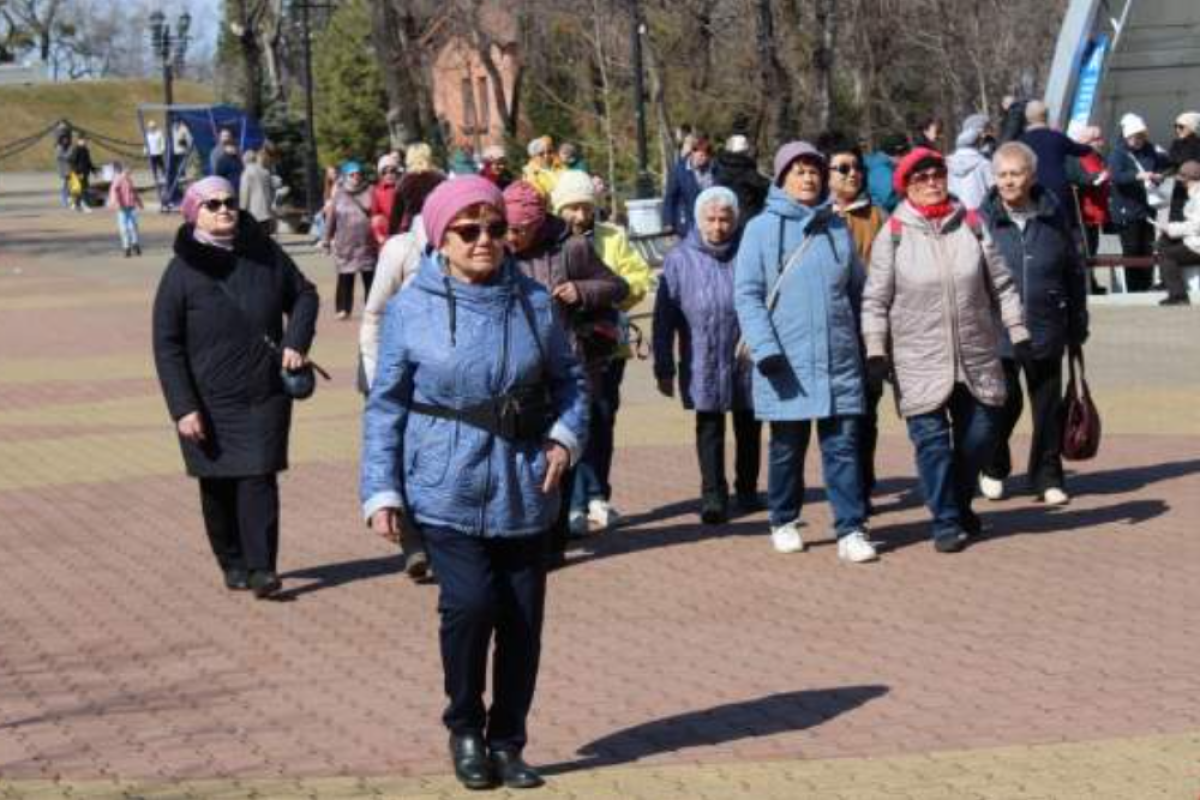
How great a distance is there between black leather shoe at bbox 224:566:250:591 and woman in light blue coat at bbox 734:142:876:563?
222cm

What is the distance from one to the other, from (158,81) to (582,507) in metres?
89.7

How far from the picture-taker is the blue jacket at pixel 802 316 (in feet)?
33.9

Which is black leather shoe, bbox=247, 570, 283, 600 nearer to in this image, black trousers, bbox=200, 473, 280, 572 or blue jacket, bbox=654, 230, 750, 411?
black trousers, bbox=200, 473, 280, 572

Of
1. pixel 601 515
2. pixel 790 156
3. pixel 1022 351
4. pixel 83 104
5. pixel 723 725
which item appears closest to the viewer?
pixel 723 725

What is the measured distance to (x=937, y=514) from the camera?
34.9 ft

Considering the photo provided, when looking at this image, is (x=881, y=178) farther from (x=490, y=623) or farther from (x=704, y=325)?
(x=490, y=623)

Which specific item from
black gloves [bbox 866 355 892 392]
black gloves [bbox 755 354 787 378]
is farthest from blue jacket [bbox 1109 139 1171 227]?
black gloves [bbox 755 354 787 378]

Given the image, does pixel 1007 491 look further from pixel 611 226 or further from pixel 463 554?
pixel 463 554

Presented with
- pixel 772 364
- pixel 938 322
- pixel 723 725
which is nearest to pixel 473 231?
pixel 723 725

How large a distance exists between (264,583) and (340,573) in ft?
2.36

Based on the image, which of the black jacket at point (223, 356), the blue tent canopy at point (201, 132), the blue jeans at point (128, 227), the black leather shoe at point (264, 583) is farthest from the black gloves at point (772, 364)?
the blue tent canopy at point (201, 132)

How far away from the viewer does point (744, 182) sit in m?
12.9

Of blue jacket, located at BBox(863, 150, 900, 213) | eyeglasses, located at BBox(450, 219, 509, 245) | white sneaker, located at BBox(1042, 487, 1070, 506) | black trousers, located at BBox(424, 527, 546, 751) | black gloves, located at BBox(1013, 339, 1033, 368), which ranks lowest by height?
white sneaker, located at BBox(1042, 487, 1070, 506)

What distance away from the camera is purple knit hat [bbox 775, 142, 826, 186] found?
10383 mm
